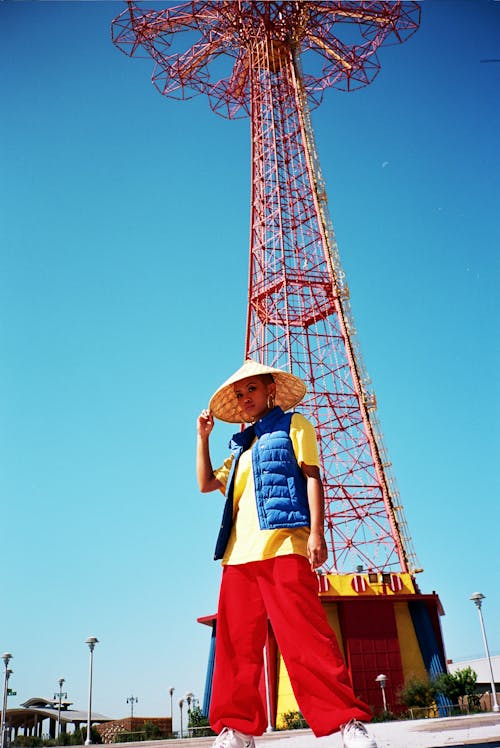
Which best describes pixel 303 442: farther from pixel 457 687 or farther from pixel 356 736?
pixel 457 687

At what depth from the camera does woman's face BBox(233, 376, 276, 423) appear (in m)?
4.60

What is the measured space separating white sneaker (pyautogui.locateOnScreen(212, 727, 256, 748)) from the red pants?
0.03 meters

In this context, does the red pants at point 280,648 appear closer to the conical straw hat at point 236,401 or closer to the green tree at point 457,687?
the conical straw hat at point 236,401

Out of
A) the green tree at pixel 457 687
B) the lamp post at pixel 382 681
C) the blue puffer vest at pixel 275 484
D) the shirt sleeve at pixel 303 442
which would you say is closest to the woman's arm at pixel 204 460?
the blue puffer vest at pixel 275 484

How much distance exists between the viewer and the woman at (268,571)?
11.7ft

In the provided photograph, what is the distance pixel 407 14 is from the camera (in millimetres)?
21219

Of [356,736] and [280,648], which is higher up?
[280,648]

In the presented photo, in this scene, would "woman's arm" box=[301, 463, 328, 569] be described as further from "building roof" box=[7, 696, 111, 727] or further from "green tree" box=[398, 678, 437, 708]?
"building roof" box=[7, 696, 111, 727]

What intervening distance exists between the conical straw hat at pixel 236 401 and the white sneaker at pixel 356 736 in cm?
204

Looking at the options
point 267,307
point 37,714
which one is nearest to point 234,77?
point 267,307

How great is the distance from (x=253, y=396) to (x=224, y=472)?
0.54 m

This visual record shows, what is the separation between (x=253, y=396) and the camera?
4.60 m

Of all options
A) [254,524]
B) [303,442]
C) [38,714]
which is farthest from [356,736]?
[38,714]

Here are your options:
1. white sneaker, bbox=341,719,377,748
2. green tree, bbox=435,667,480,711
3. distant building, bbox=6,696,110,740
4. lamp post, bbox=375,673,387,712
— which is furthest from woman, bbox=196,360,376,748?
distant building, bbox=6,696,110,740
